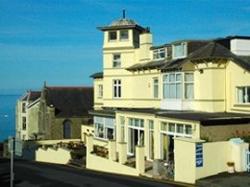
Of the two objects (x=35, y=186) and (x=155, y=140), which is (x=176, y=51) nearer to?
(x=155, y=140)

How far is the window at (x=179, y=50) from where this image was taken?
106ft

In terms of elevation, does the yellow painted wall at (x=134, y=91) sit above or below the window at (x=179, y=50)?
below

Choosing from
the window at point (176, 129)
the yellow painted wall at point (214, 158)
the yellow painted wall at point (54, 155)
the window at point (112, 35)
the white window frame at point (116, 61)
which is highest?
the window at point (112, 35)

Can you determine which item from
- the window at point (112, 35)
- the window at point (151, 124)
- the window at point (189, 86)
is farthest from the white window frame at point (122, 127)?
the window at point (112, 35)

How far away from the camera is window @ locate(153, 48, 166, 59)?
35.8 meters

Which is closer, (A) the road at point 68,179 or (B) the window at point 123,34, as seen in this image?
(A) the road at point 68,179

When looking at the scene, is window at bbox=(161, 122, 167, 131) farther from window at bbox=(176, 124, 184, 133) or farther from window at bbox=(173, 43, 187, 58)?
window at bbox=(173, 43, 187, 58)

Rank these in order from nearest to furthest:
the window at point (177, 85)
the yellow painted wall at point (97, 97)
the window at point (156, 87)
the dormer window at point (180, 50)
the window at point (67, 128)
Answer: the window at point (177, 85), the dormer window at point (180, 50), the window at point (156, 87), the yellow painted wall at point (97, 97), the window at point (67, 128)

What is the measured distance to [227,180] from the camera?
62.5ft

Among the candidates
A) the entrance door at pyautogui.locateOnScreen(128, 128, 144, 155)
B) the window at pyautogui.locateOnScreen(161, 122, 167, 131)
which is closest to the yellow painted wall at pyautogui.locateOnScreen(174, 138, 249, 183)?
the window at pyautogui.locateOnScreen(161, 122, 167, 131)

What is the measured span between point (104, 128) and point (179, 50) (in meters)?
8.83

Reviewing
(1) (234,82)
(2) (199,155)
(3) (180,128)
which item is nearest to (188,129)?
A: (3) (180,128)

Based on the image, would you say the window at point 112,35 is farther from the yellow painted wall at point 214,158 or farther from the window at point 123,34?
the yellow painted wall at point 214,158

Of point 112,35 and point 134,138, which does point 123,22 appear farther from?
point 134,138
